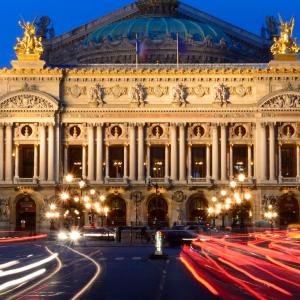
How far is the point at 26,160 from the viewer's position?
127 metres

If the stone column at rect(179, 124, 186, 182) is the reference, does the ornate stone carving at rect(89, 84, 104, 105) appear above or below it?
above

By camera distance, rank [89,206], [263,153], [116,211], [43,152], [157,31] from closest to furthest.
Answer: [89,206], [263,153], [43,152], [116,211], [157,31]

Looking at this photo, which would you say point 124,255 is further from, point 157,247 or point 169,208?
point 169,208

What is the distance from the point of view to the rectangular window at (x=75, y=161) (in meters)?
127

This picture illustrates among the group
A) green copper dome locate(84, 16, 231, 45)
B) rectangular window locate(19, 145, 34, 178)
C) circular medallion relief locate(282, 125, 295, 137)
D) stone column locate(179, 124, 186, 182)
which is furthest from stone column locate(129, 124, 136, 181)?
green copper dome locate(84, 16, 231, 45)

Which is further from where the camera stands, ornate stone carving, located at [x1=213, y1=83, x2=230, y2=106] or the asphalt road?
ornate stone carving, located at [x1=213, y1=83, x2=230, y2=106]

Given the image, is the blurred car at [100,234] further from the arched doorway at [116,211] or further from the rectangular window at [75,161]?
the rectangular window at [75,161]

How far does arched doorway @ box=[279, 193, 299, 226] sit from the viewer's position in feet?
406

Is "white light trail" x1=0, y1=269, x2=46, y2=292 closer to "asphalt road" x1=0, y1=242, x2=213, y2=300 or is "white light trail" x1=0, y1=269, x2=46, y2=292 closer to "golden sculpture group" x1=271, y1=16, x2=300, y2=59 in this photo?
"asphalt road" x1=0, y1=242, x2=213, y2=300

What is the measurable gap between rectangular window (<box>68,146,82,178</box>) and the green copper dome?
32.9m

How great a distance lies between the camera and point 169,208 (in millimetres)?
124062

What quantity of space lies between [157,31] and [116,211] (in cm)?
4345

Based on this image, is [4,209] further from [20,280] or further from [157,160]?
[20,280]

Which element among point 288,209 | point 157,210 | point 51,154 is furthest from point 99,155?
point 288,209
